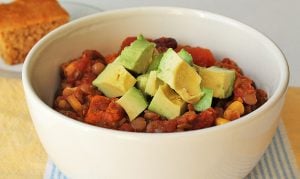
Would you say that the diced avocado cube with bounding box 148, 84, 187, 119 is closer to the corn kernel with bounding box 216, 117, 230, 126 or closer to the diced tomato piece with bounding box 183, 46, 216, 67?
the corn kernel with bounding box 216, 117, 230, 126

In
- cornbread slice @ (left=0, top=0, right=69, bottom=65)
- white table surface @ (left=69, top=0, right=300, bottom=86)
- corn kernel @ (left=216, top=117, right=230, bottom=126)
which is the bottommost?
white table surface @ (left=69, top=0, right=300, bottom=86)

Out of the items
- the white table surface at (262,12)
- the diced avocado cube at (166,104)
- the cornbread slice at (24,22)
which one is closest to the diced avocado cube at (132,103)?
the diced avocado cube at (166,104)

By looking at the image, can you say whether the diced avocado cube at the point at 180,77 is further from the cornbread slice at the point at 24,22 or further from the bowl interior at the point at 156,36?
the cornbread slice at the point at 24,22

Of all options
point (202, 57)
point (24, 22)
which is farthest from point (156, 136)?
point (24, 22)

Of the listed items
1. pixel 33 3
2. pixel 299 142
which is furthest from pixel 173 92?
pixel 33 3

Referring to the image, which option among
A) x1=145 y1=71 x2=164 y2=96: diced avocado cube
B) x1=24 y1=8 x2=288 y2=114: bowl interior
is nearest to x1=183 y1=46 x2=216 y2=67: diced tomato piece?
x1=24 y1=8 x2=288 y2=114: bowl interior
